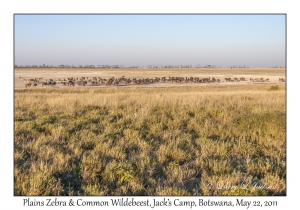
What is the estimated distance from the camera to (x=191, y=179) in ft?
14.3

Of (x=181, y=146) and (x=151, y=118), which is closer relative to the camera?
(x=181, y=146)

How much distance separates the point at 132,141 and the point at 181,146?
1.14 m

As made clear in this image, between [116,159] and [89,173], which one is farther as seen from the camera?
[116,159]
